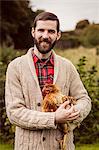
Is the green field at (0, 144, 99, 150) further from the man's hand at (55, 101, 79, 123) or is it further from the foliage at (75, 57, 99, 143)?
the man's hand at (55, 101, 79, 123)

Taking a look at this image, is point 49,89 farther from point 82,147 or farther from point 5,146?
point 5,146

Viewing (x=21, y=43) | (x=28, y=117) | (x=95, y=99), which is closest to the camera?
(x=28, y=117)

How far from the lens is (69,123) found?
10.8ft

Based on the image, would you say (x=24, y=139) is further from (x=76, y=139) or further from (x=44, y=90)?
(x=76, y=139)

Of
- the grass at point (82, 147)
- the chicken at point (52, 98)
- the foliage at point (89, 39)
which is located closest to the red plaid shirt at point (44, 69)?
the chicken at point (52, 98)

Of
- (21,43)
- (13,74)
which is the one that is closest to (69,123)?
(13,74)

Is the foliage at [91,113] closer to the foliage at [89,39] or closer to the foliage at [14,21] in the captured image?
the foliage at [89,39]

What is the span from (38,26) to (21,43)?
91.2 feet

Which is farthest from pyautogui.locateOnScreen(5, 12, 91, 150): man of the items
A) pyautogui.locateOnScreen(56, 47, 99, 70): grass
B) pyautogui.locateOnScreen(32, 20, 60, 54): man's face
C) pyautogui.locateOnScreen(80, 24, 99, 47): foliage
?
pyautogui.locateOnScreen(80, 24, 99, 47): foliage

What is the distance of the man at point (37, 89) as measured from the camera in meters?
3.22

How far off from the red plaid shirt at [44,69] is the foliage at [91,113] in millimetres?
4686

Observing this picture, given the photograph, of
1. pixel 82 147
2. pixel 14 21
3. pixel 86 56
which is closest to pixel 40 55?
pixel 82 147

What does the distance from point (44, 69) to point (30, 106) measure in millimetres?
299

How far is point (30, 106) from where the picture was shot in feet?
10.8
